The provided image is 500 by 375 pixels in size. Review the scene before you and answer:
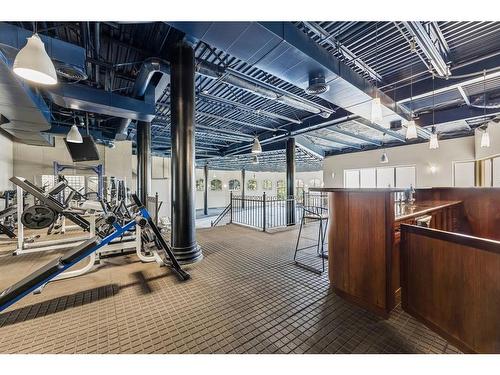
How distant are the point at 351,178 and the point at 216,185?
11930mm

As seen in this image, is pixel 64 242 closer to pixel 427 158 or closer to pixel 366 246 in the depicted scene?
pixel 366 246

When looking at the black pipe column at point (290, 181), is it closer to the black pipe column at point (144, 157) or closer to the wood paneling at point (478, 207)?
the wood paneling at point (478, 207)

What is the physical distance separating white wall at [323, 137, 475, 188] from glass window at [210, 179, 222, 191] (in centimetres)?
1196

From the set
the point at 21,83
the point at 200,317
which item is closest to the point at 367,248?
the point at 200,317

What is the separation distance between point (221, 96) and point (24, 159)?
7540 mm

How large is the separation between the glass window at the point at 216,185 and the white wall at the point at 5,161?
13.0 m

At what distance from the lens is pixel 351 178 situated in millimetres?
11109

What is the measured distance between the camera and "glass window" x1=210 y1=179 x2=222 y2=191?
19094mm

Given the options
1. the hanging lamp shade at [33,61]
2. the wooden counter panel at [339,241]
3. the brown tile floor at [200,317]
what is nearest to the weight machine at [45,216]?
the brown tile floor at [200,317]

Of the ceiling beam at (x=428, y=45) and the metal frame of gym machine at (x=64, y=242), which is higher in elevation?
the ceiling beam at (x=428, y=45)

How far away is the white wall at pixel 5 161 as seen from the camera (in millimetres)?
6108

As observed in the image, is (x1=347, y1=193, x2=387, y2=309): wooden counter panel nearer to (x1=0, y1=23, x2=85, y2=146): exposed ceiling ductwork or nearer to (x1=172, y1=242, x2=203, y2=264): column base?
(x1=172, y1=242, x2=203, y2=264): column base
